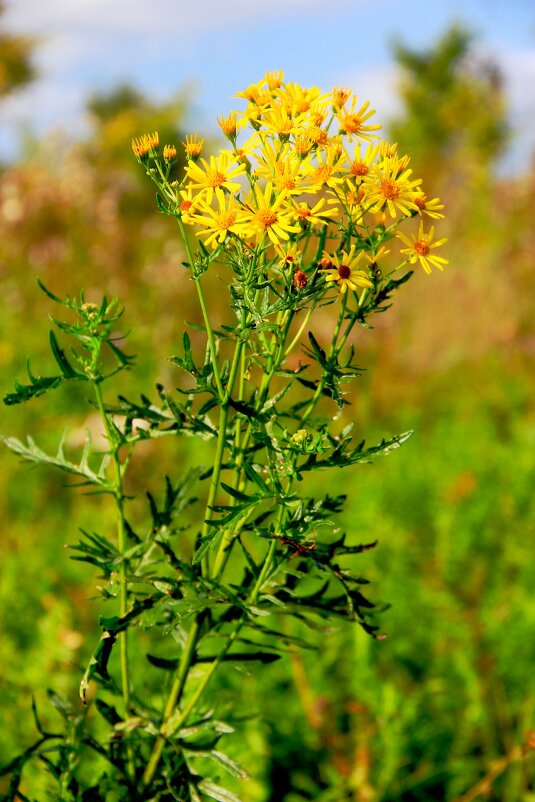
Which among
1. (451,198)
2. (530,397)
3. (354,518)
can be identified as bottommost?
(354,518)

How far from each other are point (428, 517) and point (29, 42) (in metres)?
20.7

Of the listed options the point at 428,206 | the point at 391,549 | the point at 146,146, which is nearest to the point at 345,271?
the point at 428,206

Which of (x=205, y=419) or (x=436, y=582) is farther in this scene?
(x=436, y=582)

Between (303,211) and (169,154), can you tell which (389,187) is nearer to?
(303,211)

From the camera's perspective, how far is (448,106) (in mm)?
18469

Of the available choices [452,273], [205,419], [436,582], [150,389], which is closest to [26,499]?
[150,389]

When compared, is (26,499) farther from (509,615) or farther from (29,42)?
(29,42)

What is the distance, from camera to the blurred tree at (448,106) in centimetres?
1750

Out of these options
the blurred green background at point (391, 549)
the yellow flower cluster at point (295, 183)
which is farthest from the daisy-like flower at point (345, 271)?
the blurred green background at point (391, 549)

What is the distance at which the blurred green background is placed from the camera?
209cm

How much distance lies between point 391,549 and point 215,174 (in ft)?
6.51

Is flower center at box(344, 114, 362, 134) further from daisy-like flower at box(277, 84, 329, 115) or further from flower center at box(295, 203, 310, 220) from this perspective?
flower center at box(295, 203, 310, 220)

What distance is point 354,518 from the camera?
2834 millimetres

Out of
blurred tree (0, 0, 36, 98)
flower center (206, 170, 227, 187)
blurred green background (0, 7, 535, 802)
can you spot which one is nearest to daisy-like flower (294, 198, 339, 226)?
flower center (206, 170, 227, 187)
